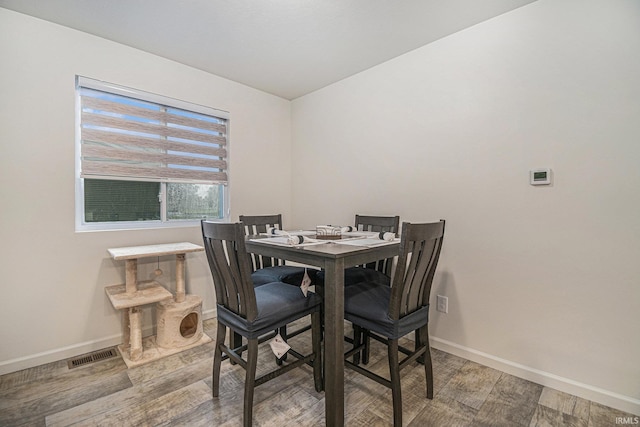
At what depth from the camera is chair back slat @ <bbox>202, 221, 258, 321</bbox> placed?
135 cm

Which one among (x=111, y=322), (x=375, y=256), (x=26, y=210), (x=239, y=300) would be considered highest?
(x=26, y=210)

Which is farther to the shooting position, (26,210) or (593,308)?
(26,210)

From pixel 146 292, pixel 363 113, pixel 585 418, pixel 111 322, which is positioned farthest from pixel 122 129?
pixel 585 418

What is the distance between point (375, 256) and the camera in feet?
5.08

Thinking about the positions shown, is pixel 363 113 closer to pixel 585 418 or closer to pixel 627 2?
pixel 627 2

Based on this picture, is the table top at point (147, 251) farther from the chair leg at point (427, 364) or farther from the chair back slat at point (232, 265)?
→ the chair leg at point (427, 364)

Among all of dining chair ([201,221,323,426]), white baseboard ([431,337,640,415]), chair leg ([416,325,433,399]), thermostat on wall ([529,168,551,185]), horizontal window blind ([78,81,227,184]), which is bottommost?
white baseboard ([431,337,640,415])

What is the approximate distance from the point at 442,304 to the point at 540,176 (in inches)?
43.7

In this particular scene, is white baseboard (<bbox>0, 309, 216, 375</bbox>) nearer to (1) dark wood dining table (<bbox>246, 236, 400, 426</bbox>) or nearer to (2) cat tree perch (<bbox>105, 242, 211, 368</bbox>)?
(2) cat tree perch (<bbox>105, 242, 211, 368</bbox>)

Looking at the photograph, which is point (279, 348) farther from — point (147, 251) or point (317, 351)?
point (147, 251)

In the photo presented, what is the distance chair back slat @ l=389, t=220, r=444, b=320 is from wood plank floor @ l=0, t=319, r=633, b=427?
0.59 m

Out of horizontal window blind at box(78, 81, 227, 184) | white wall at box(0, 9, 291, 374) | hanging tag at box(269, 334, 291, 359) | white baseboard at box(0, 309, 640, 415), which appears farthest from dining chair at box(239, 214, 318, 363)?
white baseboard at box(0, 309, 640, 415)

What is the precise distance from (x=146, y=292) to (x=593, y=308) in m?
2.90

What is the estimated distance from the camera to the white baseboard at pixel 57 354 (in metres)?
1.92
